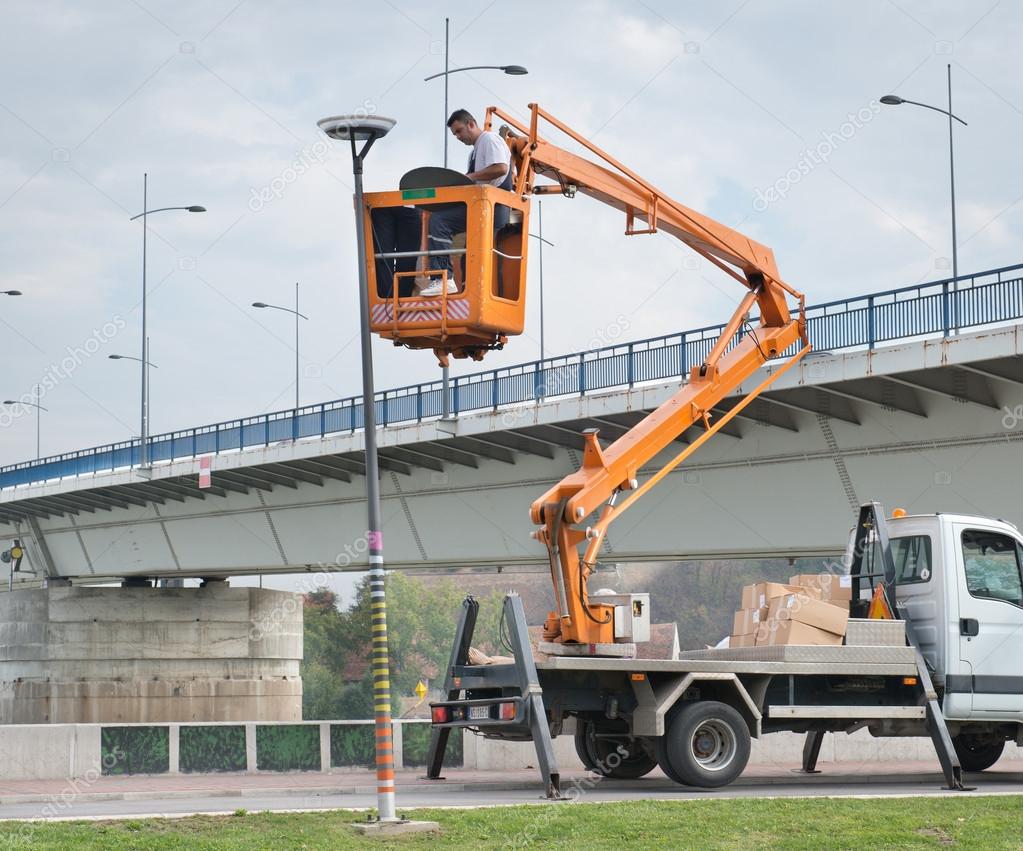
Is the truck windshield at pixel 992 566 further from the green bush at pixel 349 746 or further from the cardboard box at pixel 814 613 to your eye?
the green bush at pixel 349 746

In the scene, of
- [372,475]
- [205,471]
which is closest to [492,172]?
[372,475]

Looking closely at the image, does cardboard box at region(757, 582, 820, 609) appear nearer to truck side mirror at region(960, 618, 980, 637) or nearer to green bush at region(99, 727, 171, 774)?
truck side mirror at region(960, 618, 980, 637)

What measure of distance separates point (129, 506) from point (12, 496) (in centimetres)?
562

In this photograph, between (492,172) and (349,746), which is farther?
(349,746)

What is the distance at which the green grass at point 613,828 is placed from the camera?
36.0 ft

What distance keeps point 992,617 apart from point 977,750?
231 cm

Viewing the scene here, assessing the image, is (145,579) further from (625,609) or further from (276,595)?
(625,609)

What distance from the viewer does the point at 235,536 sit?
41469mm

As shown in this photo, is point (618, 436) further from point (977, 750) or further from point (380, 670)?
point (380, 670)

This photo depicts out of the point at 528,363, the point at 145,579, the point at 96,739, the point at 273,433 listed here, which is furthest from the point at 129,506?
the point at 96,739

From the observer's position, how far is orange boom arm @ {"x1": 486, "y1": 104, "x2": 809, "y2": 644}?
15.8 meters

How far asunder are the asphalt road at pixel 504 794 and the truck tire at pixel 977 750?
0.57 feet

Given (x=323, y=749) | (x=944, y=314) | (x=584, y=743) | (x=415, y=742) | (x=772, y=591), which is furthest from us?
(x=944, y=314)

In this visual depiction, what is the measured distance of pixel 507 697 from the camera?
15242 millimetres
